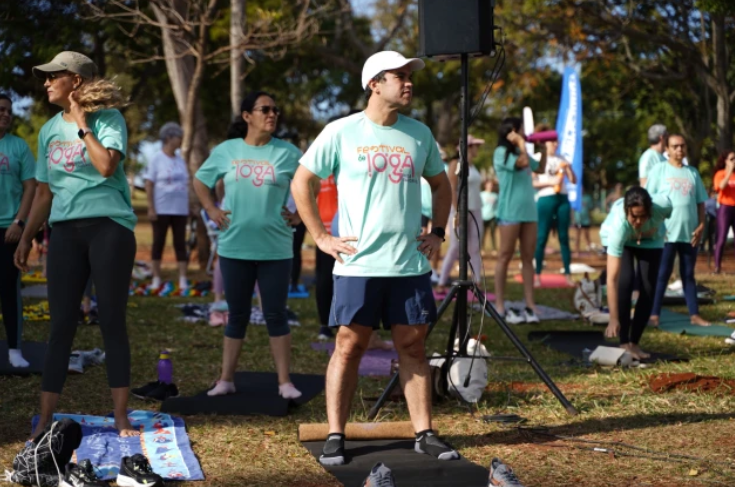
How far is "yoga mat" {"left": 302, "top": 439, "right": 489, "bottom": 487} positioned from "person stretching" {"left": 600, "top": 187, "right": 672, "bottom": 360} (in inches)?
114

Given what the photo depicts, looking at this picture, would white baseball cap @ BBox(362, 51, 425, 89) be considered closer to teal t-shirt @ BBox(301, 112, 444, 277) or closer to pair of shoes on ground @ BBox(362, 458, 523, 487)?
teal t-shirt @ BBox(301, 112, 444, 277)

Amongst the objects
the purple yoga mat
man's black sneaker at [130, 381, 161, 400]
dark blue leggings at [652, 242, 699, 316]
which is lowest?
the purple yoga mat

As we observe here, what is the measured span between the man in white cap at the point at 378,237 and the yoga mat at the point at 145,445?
711 mm

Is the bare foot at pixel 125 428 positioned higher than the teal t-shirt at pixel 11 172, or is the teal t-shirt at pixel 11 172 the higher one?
the teal t-shirt at pixel 11 172

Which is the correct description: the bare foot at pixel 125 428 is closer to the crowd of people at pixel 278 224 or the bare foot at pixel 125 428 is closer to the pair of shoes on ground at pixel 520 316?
the crowd of people at pixel 278 224

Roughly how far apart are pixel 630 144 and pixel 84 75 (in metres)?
49.2

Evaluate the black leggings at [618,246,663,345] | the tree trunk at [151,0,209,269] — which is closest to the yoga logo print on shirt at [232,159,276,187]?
the black leggings at [618,246,663,345]

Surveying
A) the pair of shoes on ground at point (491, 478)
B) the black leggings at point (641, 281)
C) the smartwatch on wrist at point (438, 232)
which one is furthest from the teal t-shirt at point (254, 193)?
the black leggings at point (641, 281)

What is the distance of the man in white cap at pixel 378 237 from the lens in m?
4.96

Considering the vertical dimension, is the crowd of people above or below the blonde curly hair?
below

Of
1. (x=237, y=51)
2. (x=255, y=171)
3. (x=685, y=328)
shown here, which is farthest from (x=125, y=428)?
(x=237, y=51)

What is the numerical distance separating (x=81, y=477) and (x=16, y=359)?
3174 mm

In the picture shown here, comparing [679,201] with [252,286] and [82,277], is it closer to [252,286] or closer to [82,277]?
[252,286]

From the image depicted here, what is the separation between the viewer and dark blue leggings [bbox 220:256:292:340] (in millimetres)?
6461
